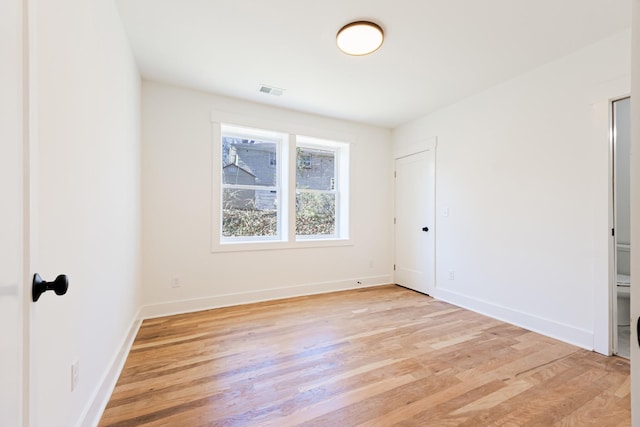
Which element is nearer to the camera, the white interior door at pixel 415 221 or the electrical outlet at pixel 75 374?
the electrical outlet at pixel 75 374

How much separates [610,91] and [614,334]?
77.5 inches

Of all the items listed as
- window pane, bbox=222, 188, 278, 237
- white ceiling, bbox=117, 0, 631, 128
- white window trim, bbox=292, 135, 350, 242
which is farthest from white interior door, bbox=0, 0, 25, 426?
white window trim, bbox=292, 135, 350, 242

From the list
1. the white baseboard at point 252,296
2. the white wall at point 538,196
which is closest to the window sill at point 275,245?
the white baseboard at point 252,296

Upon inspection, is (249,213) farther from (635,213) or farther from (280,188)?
(635,213)

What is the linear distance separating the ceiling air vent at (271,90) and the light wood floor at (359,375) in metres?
2.56

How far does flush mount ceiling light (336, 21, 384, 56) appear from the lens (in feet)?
7.23

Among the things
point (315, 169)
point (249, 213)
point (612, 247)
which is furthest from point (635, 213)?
Result: point (315, 169)

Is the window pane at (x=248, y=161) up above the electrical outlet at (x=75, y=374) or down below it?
above

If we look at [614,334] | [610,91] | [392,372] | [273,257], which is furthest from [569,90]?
[273,257]

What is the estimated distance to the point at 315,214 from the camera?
432 centimetres

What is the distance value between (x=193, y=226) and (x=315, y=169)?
74.7 inches

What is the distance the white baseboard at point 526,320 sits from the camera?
8.15 feet

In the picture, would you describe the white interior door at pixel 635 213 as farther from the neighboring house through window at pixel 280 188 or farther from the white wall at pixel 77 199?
the neighboring house through window at pixel 280 188

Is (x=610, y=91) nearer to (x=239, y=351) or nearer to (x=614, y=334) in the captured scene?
(x=614, y=334)
